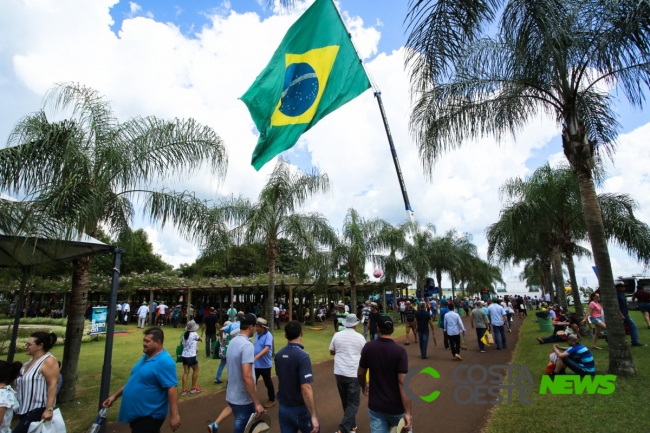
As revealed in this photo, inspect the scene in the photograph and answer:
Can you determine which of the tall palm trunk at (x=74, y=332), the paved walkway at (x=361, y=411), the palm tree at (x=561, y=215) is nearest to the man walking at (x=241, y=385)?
the paved walkway at (x=361, y=411)

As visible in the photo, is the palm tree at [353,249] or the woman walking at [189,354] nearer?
the woman walking at [189,354]

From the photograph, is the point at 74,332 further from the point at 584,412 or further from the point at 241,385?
the point at 584,412

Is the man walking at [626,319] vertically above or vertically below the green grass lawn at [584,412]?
above

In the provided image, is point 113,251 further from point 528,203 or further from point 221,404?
point 528,203

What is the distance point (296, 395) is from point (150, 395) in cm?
132

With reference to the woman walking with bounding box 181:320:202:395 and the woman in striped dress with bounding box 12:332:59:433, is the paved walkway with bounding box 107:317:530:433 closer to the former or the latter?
the woman walking with bounding box 181:320:202:395

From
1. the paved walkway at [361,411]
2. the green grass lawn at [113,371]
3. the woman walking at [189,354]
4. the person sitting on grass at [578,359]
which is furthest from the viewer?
the woman walking at [189,354]

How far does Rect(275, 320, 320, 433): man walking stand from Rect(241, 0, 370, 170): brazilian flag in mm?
4039

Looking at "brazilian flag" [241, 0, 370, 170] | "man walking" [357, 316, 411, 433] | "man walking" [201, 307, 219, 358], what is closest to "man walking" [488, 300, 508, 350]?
"man walking" [201, 307, 219, 358]

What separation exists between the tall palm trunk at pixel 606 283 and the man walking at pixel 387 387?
5.35 meters

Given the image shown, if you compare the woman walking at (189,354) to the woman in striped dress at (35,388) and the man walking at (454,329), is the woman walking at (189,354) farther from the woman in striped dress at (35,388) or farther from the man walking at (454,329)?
the man walking at (454,329)

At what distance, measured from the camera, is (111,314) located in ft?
17.4

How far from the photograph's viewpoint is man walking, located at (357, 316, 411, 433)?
337 cm

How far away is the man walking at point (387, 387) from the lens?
11.1ft
